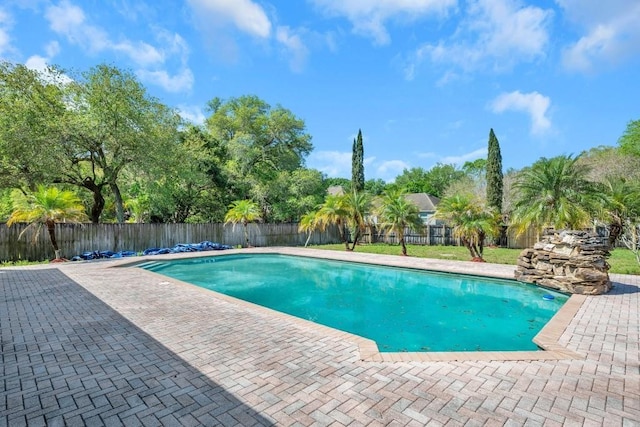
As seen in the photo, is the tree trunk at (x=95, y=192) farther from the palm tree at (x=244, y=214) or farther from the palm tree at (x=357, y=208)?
the palm tree at (x=357, y=208)

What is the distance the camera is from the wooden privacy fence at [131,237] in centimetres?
1236

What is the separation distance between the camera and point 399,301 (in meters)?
7.52

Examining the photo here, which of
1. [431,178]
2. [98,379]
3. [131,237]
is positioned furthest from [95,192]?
[431,178]

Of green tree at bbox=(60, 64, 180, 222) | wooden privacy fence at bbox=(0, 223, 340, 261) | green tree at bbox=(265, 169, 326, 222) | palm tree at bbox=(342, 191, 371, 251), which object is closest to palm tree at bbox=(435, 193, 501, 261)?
palm tree at bbox=(342, 191, 371, 251)

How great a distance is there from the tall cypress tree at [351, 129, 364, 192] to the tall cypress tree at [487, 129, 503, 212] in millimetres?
8470

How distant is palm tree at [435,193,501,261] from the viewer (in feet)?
38.5

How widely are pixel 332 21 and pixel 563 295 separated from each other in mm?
11066

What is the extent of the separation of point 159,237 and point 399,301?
13.2 meters

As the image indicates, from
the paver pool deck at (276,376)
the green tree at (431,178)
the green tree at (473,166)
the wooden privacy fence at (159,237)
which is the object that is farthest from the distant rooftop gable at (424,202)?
the paver pool deck at (276,376)

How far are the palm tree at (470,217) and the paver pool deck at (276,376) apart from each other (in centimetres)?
648

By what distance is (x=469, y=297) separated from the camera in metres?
7.67

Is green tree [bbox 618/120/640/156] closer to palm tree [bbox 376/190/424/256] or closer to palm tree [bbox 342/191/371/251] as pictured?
palm tree [bbox 376/190/424/256]

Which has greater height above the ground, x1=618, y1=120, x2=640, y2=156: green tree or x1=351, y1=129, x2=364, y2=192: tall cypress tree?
x1=618, y1=120, x2=640, y2=156: green tree

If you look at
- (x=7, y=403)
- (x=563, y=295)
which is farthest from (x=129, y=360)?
(x=563, y=295)
